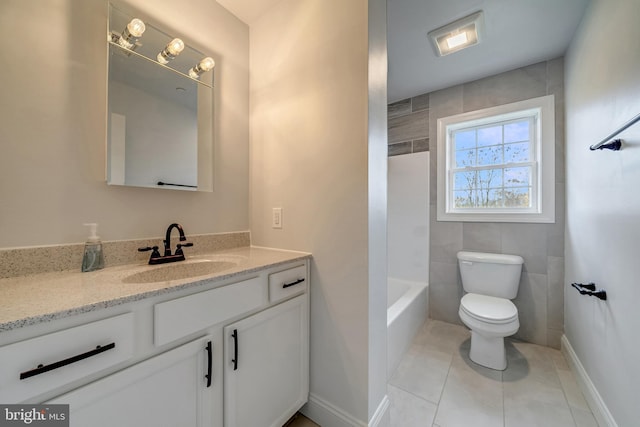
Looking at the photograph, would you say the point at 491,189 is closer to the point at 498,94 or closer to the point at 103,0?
the point at 498,94

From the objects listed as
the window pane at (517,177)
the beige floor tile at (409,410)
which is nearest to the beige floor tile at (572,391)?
the beige floor tile at (409,410)

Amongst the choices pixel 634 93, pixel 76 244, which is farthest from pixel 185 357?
pixel 634 93

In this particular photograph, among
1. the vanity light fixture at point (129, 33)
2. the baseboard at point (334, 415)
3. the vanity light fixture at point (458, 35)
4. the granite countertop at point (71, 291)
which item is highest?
the vanity light fixture at point (458, 35)

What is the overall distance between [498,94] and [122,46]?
2.82 meters

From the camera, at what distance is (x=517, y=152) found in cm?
218

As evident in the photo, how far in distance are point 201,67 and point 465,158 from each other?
245cm

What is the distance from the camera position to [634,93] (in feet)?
3.36

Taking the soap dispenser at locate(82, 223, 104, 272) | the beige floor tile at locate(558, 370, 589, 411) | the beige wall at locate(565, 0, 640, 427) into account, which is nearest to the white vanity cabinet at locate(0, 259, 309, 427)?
the soap dispenser at locate(82, 223, 104, 272)

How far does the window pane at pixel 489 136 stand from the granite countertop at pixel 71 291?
7.99ft

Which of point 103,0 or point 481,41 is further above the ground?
point 481,41

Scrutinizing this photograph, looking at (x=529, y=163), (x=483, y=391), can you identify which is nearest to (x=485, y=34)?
(x=529, y=163)

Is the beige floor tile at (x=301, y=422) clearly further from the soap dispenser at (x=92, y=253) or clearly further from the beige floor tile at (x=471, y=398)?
the soap dispenser at (x=92, y=253)

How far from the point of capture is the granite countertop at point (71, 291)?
1.83 feet

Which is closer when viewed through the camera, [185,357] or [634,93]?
[185,357]
